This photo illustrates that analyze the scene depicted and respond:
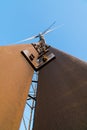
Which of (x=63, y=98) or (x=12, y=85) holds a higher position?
(x=12, y=85)

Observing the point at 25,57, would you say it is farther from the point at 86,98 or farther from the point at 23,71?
the point at 86,98

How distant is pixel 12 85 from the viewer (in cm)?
238

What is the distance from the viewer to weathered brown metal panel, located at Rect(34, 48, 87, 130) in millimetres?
1880

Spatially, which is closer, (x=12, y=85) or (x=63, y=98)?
(x=63, y=98)

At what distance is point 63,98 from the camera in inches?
86.8

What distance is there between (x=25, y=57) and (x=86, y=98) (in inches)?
62.0

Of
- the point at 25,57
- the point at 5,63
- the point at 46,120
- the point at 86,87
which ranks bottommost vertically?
the point at 46,120

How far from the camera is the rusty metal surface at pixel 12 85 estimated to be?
1.95m

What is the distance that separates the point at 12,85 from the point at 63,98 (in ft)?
2.14

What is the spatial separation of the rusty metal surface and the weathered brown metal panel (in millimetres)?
213

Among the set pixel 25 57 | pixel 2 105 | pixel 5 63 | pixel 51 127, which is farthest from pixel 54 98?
pixel 25 57

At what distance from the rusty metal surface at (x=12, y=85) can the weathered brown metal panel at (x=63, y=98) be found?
8.4 inches

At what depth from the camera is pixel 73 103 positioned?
2072 millimetres

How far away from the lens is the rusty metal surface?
1.95 meters
